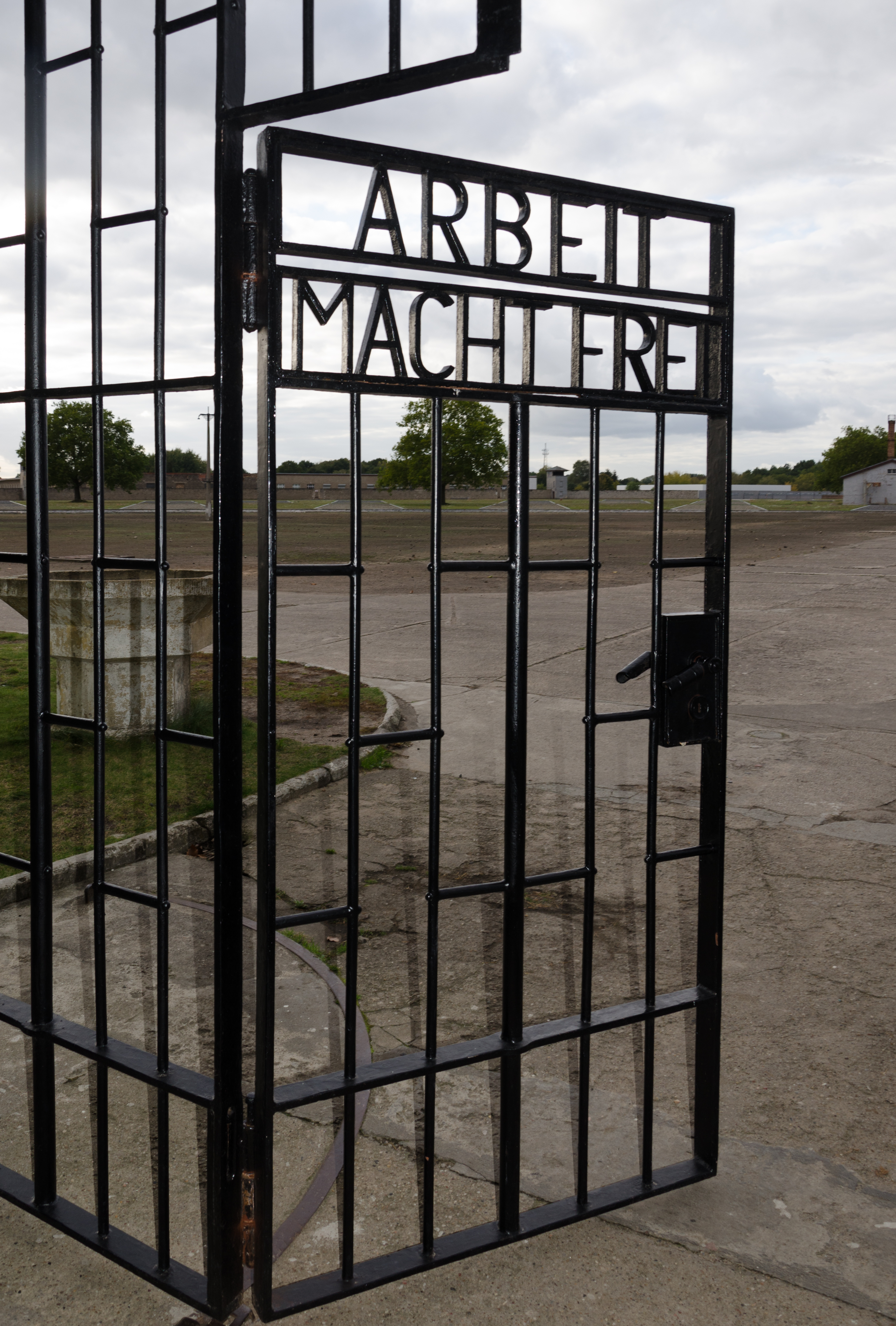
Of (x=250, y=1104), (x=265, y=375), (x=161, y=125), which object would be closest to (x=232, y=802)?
(x=250, y=1104)

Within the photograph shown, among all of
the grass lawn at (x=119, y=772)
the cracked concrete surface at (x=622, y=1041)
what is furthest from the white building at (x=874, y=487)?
the cracked concrete surface at (x=622, y=1041)

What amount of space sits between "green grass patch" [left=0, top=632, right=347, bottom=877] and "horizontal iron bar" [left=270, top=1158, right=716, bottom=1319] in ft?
9.54

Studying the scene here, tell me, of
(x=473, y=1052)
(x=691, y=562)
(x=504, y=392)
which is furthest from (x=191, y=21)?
(x=473, y=1052)

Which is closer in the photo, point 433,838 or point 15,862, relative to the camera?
point 433,838

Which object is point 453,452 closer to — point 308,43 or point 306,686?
point 306,686

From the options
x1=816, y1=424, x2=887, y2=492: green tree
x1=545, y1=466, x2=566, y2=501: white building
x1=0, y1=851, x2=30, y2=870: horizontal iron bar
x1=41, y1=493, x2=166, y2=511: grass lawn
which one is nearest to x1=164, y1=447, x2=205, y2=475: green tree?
x1=41, y1=493, x2=166, y2=511: grass lawn

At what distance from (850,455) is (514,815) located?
133 metres

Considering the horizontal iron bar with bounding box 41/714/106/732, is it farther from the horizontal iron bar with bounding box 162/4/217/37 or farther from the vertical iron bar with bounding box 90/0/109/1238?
the horizontal iron bar with bounding box 162/4/217/37

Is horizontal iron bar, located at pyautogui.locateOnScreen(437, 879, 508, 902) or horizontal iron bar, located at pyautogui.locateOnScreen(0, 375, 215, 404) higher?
horizontal iron bar, located at pyautogui.locateOnScreen(0, 375, 215, 404)

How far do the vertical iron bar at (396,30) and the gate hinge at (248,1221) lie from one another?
2300 millimetres

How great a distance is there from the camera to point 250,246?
2.25 meters

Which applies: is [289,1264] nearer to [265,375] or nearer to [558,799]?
[265,375]

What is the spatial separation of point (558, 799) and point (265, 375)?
15.4ft

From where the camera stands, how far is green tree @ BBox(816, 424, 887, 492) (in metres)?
123
